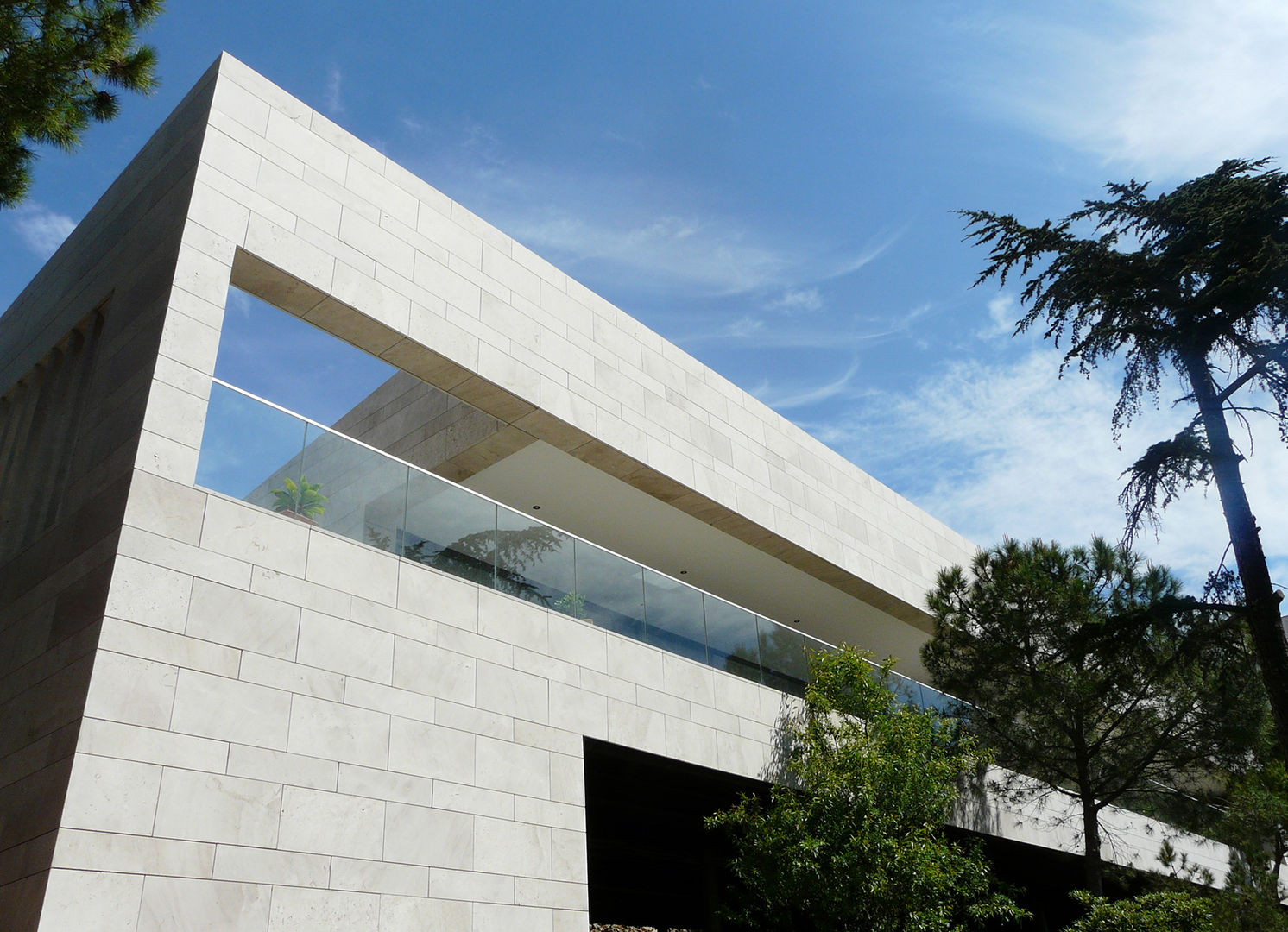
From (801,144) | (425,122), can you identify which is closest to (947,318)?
(801,144)

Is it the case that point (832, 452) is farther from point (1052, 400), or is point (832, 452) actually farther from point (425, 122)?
point (425, 122)

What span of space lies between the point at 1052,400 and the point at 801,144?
4.99m

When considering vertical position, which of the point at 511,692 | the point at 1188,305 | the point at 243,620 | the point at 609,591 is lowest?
the point at 511,692

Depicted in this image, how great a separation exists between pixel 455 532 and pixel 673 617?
340 cm

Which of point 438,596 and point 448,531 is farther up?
point 448,531

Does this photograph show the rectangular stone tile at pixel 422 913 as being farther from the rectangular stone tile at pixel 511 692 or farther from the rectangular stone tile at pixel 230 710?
the rectangular stone tile at pixel 511 692

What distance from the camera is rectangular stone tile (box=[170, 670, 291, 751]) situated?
22.8 feet

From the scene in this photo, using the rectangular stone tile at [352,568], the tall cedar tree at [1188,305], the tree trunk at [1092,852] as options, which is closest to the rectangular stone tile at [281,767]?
the rectangular stone tile at [352,568]

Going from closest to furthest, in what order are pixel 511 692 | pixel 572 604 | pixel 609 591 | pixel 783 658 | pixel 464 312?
1. pixel 511 692
2. pixel 572 604
3. pixel 609 591
4. pixel 464 312
5. pixel 783 658

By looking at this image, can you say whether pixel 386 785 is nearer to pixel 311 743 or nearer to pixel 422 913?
pixel 311 743

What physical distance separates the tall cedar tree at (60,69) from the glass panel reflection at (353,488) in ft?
14.2

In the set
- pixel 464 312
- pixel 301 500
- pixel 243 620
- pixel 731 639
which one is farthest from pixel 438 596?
pixel 731 639

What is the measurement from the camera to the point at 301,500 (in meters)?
8.42

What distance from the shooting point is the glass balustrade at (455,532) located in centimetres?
833
